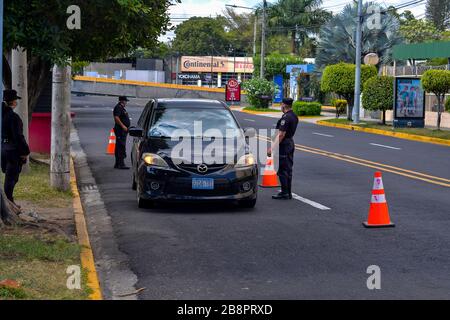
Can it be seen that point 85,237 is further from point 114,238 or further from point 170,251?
point 170,251

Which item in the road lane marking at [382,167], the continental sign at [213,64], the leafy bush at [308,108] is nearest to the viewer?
the road lane marking at [382,167]

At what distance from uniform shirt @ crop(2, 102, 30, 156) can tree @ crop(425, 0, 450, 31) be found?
116 meters

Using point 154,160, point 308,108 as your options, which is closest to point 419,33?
point 308,108

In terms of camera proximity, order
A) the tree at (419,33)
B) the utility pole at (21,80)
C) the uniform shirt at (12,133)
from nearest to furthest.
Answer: the uniform shirt at (12,133), the utility pole at (21,80), the tree at (419,33)

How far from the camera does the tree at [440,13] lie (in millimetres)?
121688

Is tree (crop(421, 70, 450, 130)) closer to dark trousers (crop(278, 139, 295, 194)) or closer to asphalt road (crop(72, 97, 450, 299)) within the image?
asphalt road (crop(72, 97, 450, 299))

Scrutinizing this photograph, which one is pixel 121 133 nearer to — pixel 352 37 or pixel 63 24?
pixel 63 24

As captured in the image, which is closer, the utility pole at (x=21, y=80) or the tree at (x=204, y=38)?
the utility pole at (x=21, y=80)

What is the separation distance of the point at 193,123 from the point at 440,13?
11520cm

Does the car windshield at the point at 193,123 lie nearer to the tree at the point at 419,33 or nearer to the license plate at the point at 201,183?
the license plate at the point at 201,183

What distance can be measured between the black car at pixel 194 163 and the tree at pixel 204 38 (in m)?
122

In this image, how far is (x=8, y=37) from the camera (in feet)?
33.1

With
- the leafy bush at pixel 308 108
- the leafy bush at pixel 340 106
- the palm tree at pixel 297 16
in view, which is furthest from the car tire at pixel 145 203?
the palm tree at pixel 297 16

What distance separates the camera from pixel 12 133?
11.7m
